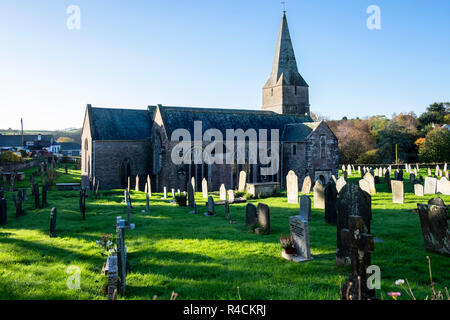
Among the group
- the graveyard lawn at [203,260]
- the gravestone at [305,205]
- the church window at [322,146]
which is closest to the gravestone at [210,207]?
the graveyard lawn at [203,260]

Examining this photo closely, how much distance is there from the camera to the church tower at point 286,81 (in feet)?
128

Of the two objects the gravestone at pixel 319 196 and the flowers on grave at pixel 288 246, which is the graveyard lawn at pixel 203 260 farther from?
the gravestone at pixel 319 196

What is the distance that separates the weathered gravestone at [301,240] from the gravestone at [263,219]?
2.34 m

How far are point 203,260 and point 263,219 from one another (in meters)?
3.31

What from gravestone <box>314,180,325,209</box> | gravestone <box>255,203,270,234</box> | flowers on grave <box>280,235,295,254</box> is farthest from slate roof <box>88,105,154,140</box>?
flowers on grave <box>280,235,295,254</box>

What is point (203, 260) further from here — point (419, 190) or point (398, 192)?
Result: point (419, 190)

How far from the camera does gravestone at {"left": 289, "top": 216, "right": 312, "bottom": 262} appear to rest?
7566 mm

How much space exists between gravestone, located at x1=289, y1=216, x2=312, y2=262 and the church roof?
33.1 metres

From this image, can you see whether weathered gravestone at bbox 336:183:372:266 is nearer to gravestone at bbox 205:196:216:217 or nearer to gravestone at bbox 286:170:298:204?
gravestone at bbox 205:196:216:217
